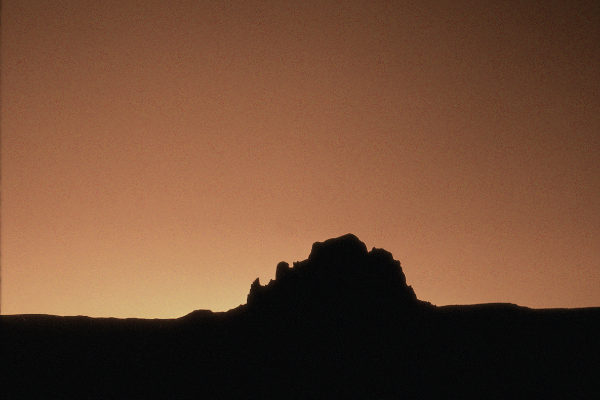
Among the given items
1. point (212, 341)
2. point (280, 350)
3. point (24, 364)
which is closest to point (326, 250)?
point (280, 350)

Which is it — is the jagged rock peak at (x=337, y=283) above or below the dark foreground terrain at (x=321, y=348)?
above

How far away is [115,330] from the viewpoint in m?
32.7

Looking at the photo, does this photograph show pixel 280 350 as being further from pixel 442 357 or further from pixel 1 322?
pixel 1 322

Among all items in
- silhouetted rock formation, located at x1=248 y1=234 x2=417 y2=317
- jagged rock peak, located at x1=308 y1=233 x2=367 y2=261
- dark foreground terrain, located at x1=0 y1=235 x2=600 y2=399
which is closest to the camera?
dark foreground terrain, located at x1=0 y1=235 x2=600 y2=399

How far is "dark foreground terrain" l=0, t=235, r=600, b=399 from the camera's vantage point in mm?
29328

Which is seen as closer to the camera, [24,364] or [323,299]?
[24,364]

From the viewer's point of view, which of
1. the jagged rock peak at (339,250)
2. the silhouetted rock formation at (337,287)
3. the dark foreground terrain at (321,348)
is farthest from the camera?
the jagged rock peak at (339,250)

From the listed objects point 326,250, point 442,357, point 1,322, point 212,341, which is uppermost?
point 326,250

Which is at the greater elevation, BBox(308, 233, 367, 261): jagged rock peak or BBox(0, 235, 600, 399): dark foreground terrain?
BBox(308, 233, 367, 261): jagged rock peak

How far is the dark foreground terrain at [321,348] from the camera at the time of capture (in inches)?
1155

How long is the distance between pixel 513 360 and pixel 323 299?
1087 cm

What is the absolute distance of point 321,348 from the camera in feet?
103

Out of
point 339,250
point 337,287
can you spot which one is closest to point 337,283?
point 337,287

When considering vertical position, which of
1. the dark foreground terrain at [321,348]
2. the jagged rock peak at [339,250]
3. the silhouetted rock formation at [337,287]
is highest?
the jagged rock peak at [339,250]
